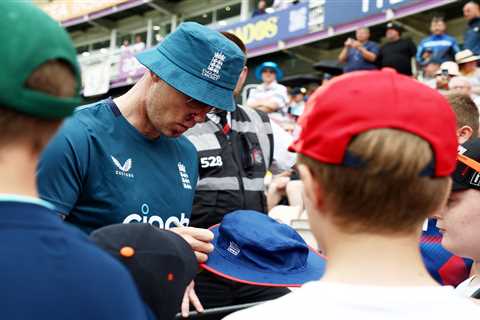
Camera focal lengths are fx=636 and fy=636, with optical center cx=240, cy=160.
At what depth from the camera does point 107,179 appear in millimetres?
1955

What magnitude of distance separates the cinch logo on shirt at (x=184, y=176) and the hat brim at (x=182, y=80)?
26cm

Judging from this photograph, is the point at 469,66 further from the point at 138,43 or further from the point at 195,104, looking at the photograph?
the point at 138,43

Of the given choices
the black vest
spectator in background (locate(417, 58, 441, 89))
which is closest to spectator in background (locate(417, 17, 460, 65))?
spectator in background (locate(417, 58, 441, 89))

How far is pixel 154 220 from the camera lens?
203 cm

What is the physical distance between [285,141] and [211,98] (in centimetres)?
112

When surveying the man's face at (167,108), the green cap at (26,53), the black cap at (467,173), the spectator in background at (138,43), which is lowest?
the spectator in background at (138,43)

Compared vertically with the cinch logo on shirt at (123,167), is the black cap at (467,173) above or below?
above

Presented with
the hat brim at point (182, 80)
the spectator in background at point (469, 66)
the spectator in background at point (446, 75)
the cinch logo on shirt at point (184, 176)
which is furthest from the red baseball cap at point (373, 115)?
the spectator in background at point (469, 66)

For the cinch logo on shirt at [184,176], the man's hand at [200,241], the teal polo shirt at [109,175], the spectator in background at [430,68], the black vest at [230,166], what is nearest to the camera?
the man's hand at [200,241]

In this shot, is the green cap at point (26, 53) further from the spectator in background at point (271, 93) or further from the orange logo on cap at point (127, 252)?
the spectator in background at point (271, 93)

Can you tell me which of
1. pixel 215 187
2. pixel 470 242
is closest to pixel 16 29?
pixel 470 242

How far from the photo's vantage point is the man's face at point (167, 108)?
212 cm

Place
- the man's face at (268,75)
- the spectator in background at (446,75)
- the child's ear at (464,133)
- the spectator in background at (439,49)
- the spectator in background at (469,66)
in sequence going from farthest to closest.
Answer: the man's face at (268,75) < the spectator in background at (439,49) < the spectator in background at (469,66) < the spectator in background at (446,75) < the child's ear at (464,133)

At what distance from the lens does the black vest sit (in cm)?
286
